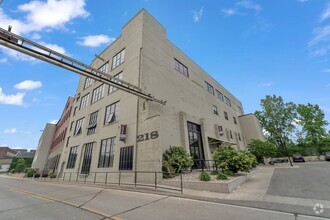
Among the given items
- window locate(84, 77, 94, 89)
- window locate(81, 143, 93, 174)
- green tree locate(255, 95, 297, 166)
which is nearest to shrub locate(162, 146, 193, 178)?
window locate(81, 143, 93, 174)

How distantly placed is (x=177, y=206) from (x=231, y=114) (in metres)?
31.8

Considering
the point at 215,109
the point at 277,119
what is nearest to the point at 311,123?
the point at 277,119

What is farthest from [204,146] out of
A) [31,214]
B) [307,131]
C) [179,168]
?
[307,131]

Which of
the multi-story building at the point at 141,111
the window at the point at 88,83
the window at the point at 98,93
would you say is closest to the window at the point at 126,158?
the multi-story building at the point at 141,111

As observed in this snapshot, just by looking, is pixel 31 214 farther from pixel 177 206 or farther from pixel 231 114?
pixel 231 114

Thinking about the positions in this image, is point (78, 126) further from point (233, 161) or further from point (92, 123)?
point (233, 161)

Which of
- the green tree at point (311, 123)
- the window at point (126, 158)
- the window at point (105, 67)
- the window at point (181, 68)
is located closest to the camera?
the window at point (126, 158)

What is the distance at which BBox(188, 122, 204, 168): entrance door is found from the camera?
17688 mm

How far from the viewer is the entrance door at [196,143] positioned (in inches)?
696

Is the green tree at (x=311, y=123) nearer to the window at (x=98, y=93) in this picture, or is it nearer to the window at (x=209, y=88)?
the window at (x=209, y=88)

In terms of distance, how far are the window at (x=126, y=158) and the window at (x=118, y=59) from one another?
422 inches

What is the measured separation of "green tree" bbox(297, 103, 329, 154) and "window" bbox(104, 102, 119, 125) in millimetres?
43639

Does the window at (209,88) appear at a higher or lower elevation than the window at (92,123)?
higher

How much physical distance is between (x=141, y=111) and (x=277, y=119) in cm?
4189
